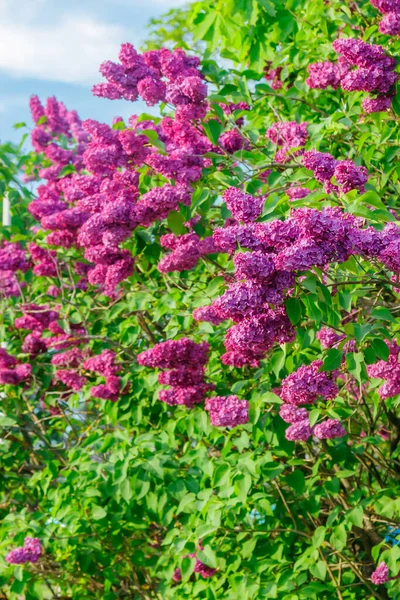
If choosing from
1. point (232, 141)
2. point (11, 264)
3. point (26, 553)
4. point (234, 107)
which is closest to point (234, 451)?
point (26, 553)

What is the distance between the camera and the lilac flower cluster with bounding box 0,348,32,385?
4930 mm

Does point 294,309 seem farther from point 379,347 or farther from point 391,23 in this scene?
point 391,23

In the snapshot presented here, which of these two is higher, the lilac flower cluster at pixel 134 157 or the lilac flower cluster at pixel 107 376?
the lilac flower cluster at pixel 134 157

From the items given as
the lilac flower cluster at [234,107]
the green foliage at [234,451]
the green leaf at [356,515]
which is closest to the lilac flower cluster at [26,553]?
the green foliage at [234,451]

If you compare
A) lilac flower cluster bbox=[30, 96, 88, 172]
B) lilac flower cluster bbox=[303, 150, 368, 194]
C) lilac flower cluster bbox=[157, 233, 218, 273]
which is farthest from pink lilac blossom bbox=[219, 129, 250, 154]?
lilac flower cluster bbox=[30, 96, 88, 172]

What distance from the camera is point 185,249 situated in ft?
10.4

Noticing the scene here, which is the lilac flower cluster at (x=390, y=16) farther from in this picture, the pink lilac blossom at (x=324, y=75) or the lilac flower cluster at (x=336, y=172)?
the lilac flower cluster at (x=336, y=172)

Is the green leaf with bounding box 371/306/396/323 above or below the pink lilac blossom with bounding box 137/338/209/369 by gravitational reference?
above

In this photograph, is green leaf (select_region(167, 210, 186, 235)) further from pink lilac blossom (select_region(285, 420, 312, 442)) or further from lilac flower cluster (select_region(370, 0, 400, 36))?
lilac flower cluster (select_region(370, 0, 400, 36))

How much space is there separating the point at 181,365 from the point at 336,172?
4.48 ft

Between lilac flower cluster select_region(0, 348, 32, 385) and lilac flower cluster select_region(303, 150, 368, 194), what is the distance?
2861 millimetres

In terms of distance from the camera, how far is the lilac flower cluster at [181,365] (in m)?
3.49

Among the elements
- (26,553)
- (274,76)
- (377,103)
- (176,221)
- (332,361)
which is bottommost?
(26,553)

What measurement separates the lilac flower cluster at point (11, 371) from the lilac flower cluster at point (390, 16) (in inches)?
118
